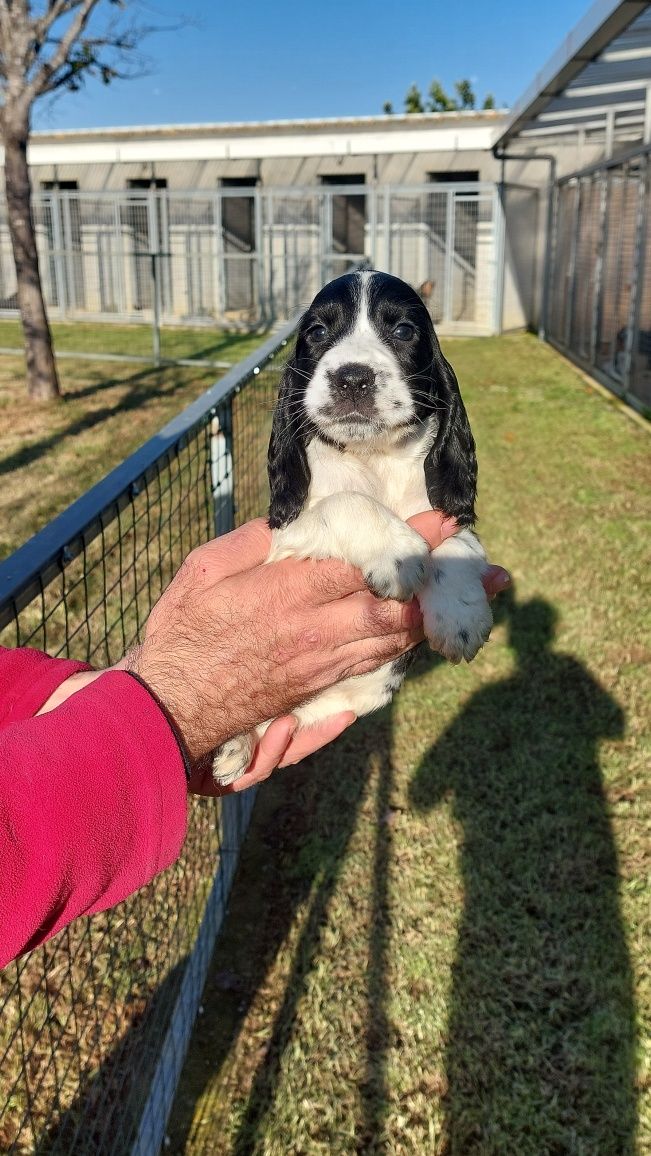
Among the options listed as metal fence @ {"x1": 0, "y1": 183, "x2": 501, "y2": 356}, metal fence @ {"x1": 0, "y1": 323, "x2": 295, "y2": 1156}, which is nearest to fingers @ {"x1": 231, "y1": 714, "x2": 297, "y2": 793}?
metal fence @ {"x1": 0, "y1": 323, "x2": 295, "y2": 1156}

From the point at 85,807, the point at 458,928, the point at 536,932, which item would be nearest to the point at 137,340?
the point at 458,928

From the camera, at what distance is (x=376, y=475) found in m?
2.76

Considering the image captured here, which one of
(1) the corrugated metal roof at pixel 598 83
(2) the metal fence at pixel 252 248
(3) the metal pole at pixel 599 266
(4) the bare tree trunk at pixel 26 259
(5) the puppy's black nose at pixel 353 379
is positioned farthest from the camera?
(2) the metal fence at pixel 252 248

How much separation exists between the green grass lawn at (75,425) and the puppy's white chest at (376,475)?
188 inches

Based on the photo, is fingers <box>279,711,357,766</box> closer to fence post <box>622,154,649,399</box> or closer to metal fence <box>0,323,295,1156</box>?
metal fence <box>0,323,295,1156</box>

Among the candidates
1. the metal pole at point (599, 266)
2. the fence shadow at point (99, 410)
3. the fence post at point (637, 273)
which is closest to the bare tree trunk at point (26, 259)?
the fence shadow at point (99, 410)

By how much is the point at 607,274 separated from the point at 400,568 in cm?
1407

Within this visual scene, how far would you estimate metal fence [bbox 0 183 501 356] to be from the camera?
23828mm

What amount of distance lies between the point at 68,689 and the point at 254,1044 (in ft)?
6.93

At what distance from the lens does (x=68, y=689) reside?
1984 mm

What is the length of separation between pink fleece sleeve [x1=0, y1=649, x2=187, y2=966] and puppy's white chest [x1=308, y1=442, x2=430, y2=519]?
4.30ft

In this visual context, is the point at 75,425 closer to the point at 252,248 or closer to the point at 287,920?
the point at 287,920

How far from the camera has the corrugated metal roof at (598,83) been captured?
1059cm

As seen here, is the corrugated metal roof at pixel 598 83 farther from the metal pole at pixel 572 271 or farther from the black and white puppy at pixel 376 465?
the black and white puppy at pixel 376 465
